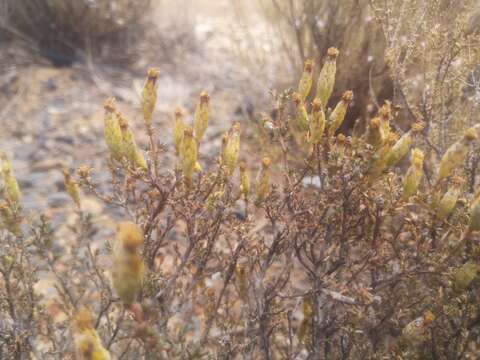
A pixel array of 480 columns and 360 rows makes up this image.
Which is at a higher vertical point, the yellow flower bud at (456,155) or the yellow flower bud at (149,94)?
the yellow flower bud at (149,94)

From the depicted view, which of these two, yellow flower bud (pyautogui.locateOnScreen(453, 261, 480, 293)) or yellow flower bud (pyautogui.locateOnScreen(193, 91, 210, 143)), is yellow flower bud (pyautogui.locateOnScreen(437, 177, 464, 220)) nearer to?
yellow flower bud (pyautogui.locateOnScreen(453, 261, 480, 293))

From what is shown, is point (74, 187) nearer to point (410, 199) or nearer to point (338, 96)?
point (410, 199)

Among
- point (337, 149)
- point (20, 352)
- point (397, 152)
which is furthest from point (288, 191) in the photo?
Result: point (20, 352)

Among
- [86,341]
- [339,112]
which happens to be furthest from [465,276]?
[86,341]

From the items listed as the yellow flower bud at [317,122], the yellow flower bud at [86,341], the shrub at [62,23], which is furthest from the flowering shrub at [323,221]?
the shrub at [62,23]

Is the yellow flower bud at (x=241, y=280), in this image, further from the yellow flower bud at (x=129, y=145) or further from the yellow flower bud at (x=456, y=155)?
the yellow flower bud at (x=456, y=155)

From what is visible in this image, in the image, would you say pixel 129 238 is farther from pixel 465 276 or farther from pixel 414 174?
pixel 465 276

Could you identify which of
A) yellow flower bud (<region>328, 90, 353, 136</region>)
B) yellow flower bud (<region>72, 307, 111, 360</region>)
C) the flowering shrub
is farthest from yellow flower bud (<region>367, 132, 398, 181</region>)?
yellow flower bud (<region>72, 307, 111, 360</region>)
